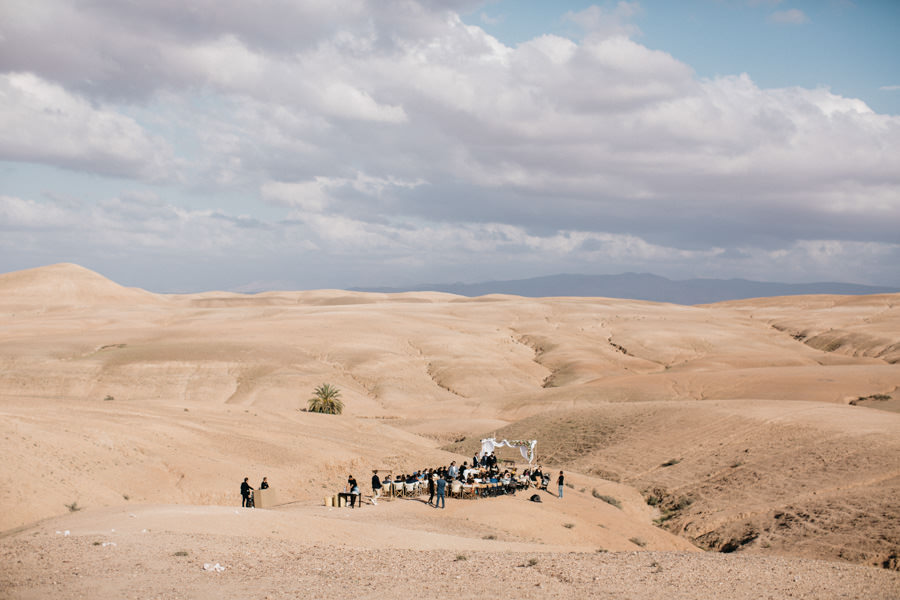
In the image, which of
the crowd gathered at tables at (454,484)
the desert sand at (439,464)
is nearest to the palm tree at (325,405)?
the desert sand at (439,464)

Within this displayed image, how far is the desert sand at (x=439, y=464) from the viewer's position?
13.7 m

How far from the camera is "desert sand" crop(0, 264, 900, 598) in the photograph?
13742 mm

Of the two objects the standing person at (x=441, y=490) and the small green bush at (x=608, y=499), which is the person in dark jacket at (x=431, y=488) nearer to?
the standing person at (x=441, y=490)

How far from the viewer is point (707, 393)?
4991 centimetres

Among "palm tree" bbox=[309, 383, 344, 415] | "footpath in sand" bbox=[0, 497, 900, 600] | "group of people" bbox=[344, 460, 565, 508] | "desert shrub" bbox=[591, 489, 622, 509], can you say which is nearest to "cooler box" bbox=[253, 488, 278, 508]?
"group of people" bbox=[344, 460, 565, 508]

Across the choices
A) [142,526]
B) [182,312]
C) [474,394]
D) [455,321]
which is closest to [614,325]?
[455,321]

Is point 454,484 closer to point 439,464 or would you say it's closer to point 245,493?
point 245,493

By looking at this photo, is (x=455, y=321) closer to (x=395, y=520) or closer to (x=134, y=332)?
(x=134, y=332)

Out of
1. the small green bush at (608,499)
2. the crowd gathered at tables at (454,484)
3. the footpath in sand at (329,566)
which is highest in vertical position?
the footpath in sand at (329,566)

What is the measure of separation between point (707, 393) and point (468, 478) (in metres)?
29.1

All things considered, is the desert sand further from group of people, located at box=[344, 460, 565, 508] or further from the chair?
the chair

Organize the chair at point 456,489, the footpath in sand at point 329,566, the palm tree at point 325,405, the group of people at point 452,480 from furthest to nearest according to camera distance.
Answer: the palm tree at point 325,405
the chair at point 456,489
the group of people at point 452,480
the footpath in sand at point 329,566

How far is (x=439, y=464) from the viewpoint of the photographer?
3491 cm

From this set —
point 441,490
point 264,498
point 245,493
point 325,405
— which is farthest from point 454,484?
point 325,405
